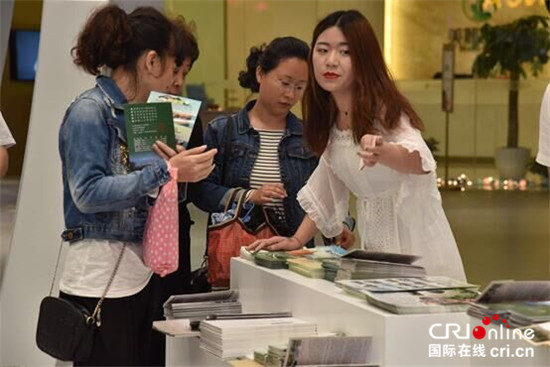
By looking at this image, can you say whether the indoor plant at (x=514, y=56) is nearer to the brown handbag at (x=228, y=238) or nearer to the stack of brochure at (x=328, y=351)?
the brown handbag at (x=228, y=238)

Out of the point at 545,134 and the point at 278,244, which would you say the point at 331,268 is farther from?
the point at 545,134

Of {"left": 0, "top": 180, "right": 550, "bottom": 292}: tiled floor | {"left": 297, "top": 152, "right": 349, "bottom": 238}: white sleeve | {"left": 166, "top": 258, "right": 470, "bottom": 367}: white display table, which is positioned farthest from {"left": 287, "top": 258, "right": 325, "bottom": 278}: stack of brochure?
{"left": 0, "top": 180, "right": 550, "bottom": 292}: tiled floor

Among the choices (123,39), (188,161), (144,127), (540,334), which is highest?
(123,39)

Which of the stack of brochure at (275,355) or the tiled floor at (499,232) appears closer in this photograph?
the stack of brochure at (275,355)

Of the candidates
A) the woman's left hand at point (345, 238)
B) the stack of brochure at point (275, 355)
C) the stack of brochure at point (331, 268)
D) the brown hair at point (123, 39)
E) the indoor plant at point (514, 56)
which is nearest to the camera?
the stack of brochure at point (275, 355)

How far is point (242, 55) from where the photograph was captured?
9.38 meters

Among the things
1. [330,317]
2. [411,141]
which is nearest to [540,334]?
[330,317]

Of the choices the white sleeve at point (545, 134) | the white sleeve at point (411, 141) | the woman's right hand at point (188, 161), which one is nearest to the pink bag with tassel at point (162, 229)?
the woman's right hand at point (188, 161)

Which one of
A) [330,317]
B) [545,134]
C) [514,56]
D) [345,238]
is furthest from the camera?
[514,56]

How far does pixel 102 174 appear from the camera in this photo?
4031 millimetres

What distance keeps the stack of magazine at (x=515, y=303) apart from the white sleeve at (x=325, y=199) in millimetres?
1157

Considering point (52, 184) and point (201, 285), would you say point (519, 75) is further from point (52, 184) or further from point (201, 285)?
point (201, 285)

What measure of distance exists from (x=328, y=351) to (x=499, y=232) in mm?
7755

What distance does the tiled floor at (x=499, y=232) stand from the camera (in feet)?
31.1
